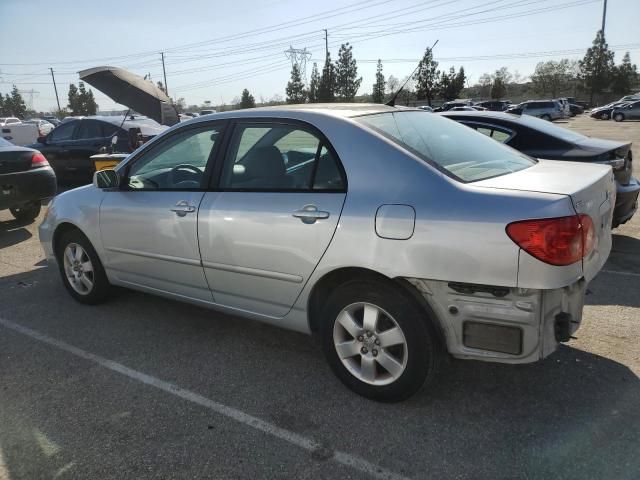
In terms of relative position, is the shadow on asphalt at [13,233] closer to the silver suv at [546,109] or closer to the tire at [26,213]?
the tire at [26,213]

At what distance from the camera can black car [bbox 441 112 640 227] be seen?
16.5ft

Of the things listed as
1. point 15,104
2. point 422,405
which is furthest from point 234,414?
point 15,104

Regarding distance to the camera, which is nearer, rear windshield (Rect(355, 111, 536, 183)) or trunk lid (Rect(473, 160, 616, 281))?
trunk lid (Rect(473, 160, 616, 281))

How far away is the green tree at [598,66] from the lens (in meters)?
62.3

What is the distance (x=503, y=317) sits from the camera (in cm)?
241

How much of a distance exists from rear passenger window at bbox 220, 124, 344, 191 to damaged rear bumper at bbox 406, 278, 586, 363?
85 centimetres

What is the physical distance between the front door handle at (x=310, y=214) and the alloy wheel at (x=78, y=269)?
2.37 metres

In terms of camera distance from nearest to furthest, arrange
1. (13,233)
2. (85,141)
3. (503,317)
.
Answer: (503,317) → (13,233) → (85,141)

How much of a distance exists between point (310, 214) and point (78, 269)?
8.76 ft

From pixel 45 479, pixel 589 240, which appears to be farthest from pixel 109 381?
pixel 589 240

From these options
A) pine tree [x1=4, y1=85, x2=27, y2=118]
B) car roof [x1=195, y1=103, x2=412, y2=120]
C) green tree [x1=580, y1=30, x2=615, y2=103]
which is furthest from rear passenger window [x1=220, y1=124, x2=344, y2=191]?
pine tree [x1=4, y1=85, x2=27, y2=118]

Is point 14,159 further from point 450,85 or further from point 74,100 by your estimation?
point 74,100

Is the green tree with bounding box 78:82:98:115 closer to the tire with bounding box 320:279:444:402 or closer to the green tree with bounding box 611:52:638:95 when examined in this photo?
Answer: the green tree with bounding box 611:52:638:95

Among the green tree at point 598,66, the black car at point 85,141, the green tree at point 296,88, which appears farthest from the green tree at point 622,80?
the black car at point 85,141
